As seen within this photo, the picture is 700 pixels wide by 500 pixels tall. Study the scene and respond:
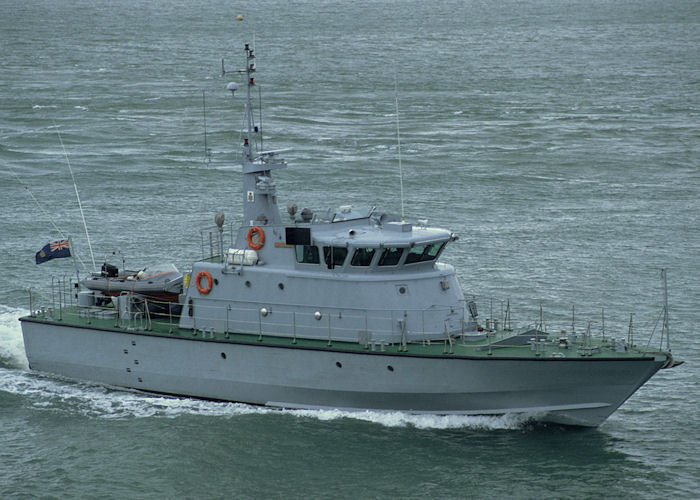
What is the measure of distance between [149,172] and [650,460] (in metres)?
34.1

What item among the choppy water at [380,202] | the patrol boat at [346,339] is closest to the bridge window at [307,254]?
the patrol boat at [346,339]

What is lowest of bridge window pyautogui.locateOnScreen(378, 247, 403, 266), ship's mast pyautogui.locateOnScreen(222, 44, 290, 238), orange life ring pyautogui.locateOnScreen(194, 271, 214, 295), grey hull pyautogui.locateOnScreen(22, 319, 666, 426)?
grey hull pyautogui.locateOnScreen(22, 319, 666, 426)

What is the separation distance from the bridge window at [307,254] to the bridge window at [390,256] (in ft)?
5.12

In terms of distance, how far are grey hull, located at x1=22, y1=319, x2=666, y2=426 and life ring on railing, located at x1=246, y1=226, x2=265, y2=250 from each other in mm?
2440

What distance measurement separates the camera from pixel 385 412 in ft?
84.1

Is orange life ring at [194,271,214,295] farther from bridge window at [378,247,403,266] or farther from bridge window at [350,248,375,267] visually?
bridge window at [378,247,403,266]

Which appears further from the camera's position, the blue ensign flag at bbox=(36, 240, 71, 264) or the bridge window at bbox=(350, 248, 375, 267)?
the blue ensign flag at bbox=(36, 240, 71, 264)

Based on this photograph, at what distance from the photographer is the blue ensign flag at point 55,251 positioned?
28.9 meters

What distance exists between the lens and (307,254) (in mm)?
26188

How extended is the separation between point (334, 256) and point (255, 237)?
84.8 inches

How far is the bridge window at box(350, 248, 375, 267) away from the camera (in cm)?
2550

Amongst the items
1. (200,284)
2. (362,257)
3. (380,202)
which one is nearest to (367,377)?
(362,257)

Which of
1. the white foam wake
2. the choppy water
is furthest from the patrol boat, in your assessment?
the white foam wake

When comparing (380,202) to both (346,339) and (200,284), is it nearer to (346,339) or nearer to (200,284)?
(200,284)
